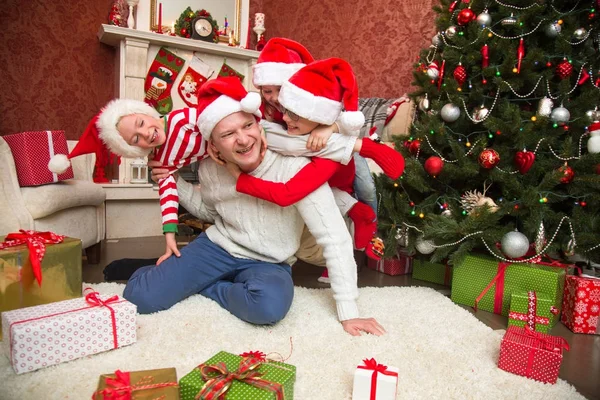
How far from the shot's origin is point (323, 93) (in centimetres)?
144

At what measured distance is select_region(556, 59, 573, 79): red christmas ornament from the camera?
1.87m

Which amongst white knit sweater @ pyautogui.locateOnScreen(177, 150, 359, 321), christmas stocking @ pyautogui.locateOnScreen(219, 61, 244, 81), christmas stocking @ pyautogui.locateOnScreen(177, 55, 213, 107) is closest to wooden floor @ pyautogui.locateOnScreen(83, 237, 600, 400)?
white knit sweater @ pyautogui.locateOnScreen(177, 150, 359, 321)

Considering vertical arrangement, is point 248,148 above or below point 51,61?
below

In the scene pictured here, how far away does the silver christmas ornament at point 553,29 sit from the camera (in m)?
1.88

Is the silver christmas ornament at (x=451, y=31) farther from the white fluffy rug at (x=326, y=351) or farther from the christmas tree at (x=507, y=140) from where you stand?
the white fluffy rug at (x=326, y=351)

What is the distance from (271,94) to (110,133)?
606 mm

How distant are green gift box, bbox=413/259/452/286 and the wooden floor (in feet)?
0.14

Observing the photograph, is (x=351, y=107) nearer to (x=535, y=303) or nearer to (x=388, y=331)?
(x=388, y=331)

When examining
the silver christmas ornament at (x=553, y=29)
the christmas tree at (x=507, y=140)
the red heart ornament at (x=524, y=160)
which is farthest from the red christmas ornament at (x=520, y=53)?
the red heart ornament at (x=524, y=160)

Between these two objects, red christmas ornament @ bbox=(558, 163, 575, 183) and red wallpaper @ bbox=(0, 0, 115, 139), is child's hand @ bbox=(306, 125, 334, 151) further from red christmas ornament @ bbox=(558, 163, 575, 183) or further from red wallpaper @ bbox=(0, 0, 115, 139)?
red wallpaper @ bbox=(0, 0, 115, 139)

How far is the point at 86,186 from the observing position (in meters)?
2.39

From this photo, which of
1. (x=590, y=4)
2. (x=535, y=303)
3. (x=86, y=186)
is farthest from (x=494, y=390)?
(x=86, y=186)

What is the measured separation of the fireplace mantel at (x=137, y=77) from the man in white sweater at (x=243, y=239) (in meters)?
1.67

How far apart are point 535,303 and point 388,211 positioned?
0.78 meters
